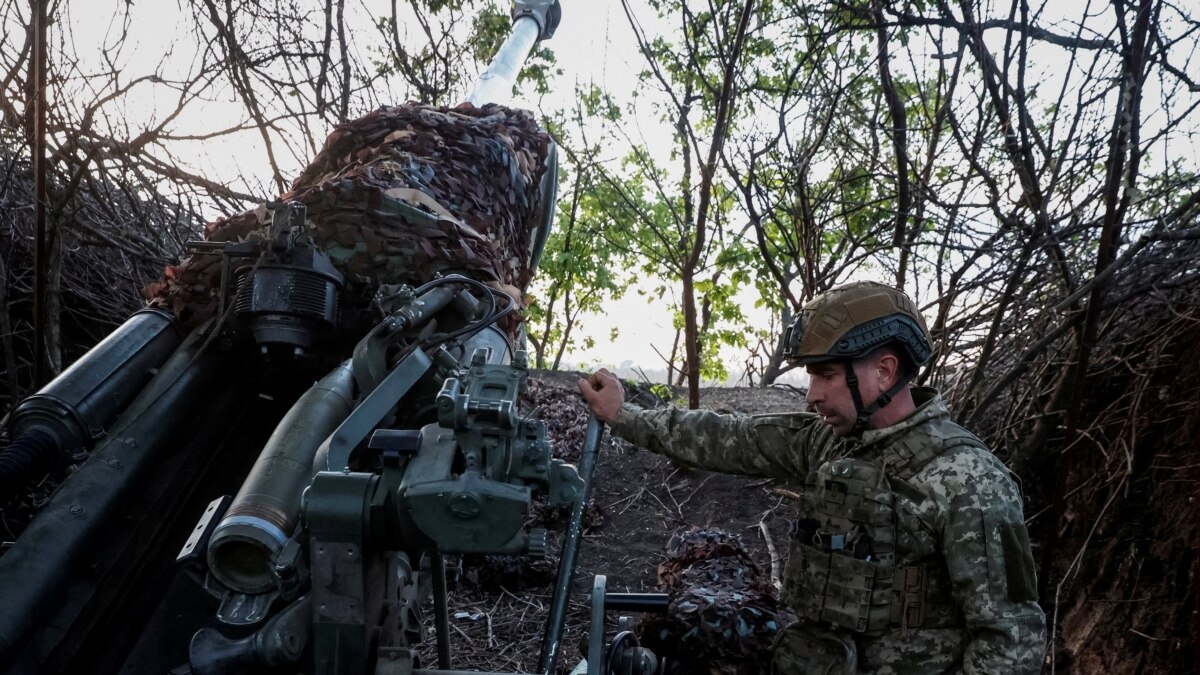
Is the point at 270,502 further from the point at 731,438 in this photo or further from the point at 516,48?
the point at 516,48

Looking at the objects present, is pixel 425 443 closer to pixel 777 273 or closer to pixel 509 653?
pixel 509 653

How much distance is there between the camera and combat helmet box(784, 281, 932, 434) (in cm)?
296

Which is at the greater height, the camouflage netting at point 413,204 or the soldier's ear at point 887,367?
the camouflage netting at point 413,204

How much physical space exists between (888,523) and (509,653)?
2414 mm

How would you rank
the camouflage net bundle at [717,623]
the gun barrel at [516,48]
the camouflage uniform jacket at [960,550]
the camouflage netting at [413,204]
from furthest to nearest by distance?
1. the gun barrel at [516,48]
2. the camouflage netting at [413,204]
3. the camouflage net bundle at [717,623]
4. the camouflage uniform jacket at [960,550]

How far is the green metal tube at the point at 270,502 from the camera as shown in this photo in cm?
280

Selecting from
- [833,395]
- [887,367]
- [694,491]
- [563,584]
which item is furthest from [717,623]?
[694,491]

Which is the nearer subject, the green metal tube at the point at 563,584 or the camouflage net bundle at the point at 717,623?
the green metal tube at the point at 563,584

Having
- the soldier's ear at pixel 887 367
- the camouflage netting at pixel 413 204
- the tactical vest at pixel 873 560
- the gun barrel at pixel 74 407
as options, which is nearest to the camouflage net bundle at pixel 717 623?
the tactical vest at pixel 873 560

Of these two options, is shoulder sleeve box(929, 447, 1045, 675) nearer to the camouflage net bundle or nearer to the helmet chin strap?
the helmet chin strap

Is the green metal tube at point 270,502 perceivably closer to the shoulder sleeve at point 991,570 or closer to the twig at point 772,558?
the shoulder sleeve at point 991,570

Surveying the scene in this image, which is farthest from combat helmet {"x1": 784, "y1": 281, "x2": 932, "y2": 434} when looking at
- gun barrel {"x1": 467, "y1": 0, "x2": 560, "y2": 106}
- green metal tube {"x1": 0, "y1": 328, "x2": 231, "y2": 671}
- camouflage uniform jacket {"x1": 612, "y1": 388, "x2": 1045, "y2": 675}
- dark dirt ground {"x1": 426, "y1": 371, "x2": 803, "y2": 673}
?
gun barrel {"x1": 467, "y1": 0, "x2": 560, "y2": 106}

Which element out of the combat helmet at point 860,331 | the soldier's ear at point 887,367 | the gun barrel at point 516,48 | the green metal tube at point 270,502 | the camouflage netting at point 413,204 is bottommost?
the green metal tube at point 270,502

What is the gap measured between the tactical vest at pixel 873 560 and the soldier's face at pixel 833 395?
13 centimetres
